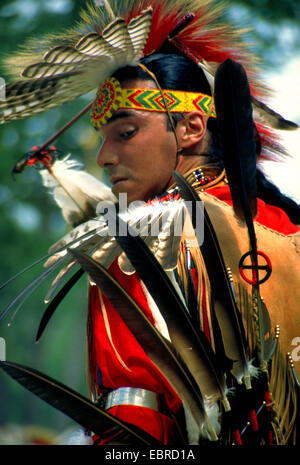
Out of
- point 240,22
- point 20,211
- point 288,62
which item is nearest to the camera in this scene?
point 240,22

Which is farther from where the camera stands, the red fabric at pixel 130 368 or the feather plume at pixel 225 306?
the red fabric at pixel 130 368

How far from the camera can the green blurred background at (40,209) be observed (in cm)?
675

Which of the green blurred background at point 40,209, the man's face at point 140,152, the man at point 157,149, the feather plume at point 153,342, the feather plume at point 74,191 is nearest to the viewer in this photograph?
the feather plume at point 153,342

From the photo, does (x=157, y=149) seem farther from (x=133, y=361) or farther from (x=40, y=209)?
(x=40, y=209)

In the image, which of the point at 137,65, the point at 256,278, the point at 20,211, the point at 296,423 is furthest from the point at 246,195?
the point at 20,211

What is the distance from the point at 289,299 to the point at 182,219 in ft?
1.41

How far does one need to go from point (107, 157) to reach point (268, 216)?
2.19 feet

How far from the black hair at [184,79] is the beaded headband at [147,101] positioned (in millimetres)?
27

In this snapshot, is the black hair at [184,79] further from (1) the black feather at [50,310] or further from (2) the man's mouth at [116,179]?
(1) the black feather at [50,310]

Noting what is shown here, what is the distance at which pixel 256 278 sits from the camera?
1.84 metres

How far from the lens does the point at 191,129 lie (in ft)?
7.98

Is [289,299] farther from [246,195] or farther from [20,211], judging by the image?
[20,211]

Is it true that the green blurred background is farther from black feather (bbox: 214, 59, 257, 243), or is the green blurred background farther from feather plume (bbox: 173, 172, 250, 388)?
feather plume (bbox: 173, 172, 250, 388)
